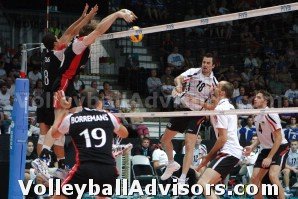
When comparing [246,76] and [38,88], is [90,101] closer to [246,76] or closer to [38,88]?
[246,76]

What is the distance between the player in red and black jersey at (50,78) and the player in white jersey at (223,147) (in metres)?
2.52

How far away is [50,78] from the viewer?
13.0m

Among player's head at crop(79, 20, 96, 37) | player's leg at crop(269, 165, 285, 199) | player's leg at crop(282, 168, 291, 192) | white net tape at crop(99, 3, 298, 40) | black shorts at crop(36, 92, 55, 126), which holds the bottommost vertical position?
player's leg at crop(282, 168, 291, 192)

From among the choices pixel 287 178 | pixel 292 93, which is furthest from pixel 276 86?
pixel 287 178

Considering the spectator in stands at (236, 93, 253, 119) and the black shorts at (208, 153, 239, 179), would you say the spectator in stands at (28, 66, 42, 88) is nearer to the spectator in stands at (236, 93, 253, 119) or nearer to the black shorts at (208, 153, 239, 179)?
the spectator in stands at (236, 93, 253, 119)

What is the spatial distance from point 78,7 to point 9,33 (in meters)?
2.79

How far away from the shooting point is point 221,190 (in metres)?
13.0

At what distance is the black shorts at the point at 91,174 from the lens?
9.88 metres

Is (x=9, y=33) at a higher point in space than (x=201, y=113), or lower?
higher

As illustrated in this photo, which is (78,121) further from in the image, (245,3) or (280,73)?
(245,3)

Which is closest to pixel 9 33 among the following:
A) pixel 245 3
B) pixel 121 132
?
pixel 245 3

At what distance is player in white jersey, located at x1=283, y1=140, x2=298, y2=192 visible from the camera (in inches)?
754

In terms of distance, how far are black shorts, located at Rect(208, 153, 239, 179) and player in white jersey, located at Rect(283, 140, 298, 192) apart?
6603mm

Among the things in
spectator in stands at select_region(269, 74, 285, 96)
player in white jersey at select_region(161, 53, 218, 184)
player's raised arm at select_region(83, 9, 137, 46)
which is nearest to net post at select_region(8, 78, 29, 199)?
player's raised arm at select_region(83, 9, 137, 46)
